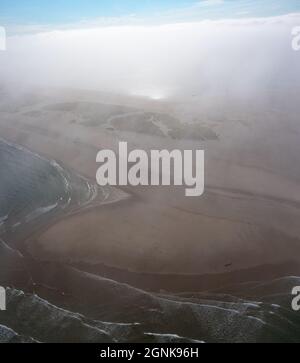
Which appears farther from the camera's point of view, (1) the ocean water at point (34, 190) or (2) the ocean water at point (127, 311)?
(1) the ocean water at point (34, 190)

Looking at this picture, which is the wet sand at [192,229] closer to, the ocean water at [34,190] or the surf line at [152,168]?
the surf line at [152,168]

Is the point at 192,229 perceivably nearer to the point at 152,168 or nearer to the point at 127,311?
the point at 127,311

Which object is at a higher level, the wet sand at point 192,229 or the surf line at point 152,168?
the surf line at point 152,168

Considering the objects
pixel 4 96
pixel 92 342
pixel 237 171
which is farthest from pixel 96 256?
pixel 4 96

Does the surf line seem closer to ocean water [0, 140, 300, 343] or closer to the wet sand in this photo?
the wet sand

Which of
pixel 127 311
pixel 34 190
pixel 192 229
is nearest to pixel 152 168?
pixel 34 190

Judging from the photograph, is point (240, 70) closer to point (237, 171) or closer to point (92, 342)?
point (237, 171)

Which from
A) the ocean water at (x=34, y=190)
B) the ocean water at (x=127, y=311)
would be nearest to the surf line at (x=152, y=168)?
the ocean water at (x=34, y=190)

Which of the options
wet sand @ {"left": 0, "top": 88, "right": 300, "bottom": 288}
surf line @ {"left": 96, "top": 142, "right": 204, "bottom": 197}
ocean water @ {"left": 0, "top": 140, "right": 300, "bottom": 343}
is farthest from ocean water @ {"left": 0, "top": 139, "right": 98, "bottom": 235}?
ocean water @ {"left": 0, "top": 140, "right": 300, "bottom": 343}
